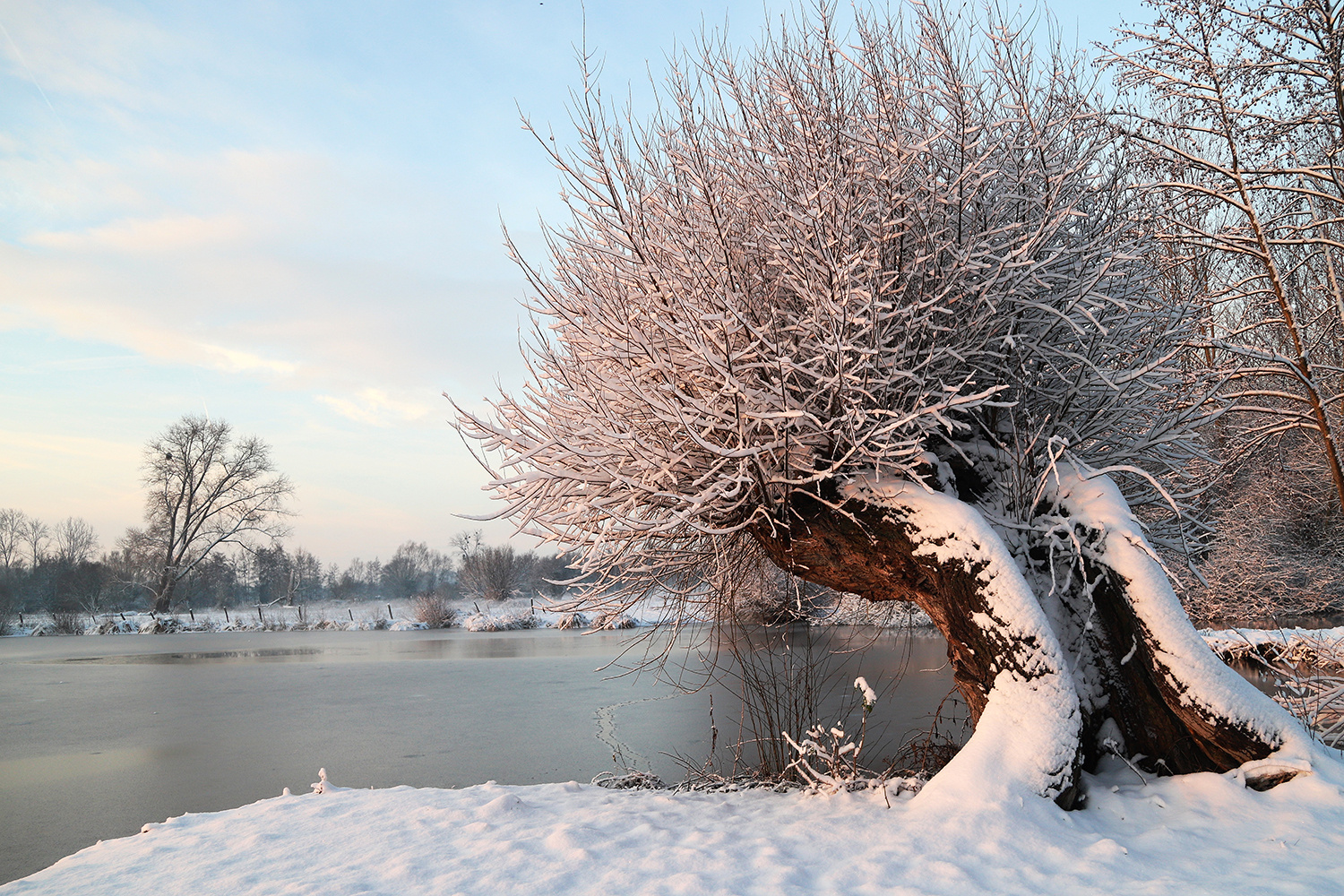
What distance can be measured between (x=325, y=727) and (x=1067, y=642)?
352 inches

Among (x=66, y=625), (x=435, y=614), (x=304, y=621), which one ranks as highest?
(x=66, y=625)

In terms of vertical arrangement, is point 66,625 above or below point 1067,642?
below

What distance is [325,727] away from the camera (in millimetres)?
9633

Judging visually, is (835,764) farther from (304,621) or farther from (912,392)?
(304,621)

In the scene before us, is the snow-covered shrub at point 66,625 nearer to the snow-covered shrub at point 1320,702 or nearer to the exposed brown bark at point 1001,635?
the exposed brown bark at point 1001,635

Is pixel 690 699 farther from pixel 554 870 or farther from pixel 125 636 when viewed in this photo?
pixel 125 636

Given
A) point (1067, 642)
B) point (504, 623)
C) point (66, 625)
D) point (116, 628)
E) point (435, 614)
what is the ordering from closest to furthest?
point (1067, 642), point (504, 623), point (435, 614), point (116, 628), point (66, 625)

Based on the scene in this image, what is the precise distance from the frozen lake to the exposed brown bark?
7.16ft

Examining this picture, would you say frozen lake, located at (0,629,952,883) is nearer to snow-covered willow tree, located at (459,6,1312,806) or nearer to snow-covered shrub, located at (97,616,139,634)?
snow-covered willow tree, located at (459,6,1312,806)

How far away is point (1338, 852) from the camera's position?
3043 mm

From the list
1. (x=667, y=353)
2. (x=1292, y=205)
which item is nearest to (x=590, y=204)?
(x=667, y=353)

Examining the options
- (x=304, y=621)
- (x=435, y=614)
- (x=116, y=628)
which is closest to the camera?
(x=435, y=614)

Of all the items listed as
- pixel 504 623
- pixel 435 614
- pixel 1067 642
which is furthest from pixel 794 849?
pixel 435 614

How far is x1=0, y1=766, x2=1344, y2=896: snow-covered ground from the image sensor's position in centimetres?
300
